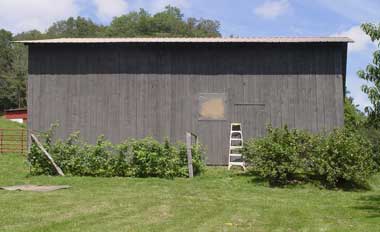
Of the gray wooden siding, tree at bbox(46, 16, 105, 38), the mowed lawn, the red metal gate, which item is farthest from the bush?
tree at bbox(46, 16, 105, 38)

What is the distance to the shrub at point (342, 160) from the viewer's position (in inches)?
508

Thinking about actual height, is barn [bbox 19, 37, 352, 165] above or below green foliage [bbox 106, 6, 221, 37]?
below

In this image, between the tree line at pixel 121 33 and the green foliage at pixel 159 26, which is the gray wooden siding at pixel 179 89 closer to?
the tree line at pixel 121 33

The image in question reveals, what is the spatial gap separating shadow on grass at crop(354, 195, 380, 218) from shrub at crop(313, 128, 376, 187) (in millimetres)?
1109

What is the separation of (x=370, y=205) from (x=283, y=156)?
3269 mm

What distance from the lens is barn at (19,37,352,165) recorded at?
58.2 feet

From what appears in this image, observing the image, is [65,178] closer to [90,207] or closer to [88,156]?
[88,156]

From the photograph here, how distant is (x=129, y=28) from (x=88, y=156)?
65.9 metres

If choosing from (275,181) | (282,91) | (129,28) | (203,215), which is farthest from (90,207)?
(129,28)

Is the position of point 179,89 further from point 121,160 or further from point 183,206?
point 183,206

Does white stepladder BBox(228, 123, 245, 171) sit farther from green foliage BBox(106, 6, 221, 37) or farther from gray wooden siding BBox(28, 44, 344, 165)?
green foliage BBox(106, 6, 221, 37)

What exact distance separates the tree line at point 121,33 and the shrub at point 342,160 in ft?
186

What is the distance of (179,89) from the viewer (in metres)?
18.1

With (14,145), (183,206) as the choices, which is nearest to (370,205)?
(183,206)
